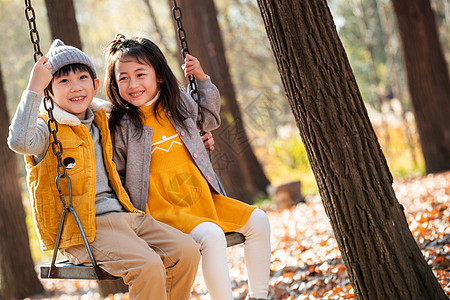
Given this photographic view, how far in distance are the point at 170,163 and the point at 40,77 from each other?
34.3 inches

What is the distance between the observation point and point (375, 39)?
95.3ft

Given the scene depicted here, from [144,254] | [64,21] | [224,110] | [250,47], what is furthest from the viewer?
[250,47]

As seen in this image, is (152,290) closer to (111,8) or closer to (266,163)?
(266,163)

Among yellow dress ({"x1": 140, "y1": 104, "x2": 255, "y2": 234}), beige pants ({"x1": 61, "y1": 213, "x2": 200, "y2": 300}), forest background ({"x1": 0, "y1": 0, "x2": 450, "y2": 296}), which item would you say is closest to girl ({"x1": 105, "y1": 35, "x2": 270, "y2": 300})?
yellow dress ({"x1": 140, "y1": 104, "x2": 255, "y2": 234})

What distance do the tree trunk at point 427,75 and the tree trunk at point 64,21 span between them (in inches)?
218

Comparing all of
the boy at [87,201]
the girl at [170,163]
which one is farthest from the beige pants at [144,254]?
the girl at [170,163]

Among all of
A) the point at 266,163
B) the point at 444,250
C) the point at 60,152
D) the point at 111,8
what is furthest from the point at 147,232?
the point at 111,8

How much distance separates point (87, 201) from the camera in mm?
2906

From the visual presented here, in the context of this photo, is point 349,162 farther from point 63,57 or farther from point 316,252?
point 316,252

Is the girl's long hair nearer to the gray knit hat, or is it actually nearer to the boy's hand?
the gray knit hat

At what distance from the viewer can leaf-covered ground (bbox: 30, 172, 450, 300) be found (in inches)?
167

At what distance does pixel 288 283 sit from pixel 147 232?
1.96 m

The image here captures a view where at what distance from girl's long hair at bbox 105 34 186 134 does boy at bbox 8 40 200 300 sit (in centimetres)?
25

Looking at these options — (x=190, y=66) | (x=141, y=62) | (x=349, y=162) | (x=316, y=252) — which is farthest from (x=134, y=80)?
(x=316, y=252)
